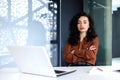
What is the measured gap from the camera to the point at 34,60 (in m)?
1.58

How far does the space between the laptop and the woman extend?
880mm

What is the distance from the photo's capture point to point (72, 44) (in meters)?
2.77

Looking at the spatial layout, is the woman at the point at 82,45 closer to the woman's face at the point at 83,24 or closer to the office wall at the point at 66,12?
the woman's face at the point at 83,24

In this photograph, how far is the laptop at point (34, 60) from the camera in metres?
1.50

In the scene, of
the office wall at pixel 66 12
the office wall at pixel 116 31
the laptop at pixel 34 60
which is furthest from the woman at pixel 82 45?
the office wall at pixel 66 12

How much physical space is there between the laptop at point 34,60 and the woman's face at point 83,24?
3.36 ft

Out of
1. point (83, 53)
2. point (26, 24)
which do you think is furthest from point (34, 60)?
point (26, 24)

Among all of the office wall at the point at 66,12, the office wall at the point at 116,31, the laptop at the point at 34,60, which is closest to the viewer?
the laptop at the point at 34,60

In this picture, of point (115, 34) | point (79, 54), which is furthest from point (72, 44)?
point (115, 34)

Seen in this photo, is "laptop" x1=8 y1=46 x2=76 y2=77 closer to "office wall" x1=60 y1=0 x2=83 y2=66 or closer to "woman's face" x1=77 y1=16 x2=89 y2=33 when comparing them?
"woman's face" x1=77 y1=16 x2=89 y2=33

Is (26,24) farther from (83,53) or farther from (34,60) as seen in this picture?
(34,60)

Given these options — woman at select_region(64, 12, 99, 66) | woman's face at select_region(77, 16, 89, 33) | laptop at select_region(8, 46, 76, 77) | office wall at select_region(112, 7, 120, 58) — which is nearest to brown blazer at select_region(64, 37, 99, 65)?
woman at select_region(64, 12, 99, 66)

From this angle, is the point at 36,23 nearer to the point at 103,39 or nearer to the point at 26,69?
the point at 103,39

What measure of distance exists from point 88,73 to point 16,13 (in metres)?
2.67
